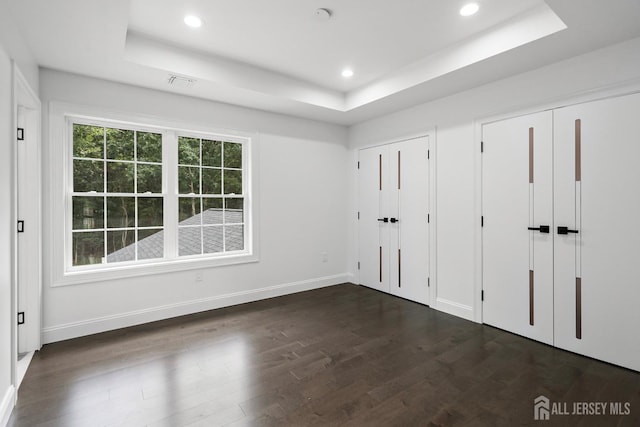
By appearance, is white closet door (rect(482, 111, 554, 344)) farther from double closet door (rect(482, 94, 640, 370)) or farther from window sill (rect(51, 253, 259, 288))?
window sill (rect(51, 253, 259, 288))

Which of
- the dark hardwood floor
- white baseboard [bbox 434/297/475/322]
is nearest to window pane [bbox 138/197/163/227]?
the dark hardwood floor

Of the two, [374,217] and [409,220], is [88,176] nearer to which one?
[374,217]

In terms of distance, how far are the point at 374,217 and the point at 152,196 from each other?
3010 mm

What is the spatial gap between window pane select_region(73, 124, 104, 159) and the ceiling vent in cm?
92

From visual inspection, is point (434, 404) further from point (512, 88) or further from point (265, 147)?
point (265, 147)

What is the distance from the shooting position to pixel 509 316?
3.23 m

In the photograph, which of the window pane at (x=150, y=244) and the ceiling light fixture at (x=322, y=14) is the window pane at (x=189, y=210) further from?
the ceiling light fixture at (x=322, y=14)

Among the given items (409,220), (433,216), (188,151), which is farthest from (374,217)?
(188,151)

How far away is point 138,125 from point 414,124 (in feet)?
11.0

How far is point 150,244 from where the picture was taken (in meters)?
3.64

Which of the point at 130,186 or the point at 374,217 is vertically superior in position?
the point at 130,186

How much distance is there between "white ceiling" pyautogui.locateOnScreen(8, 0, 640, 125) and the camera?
89.4 inches

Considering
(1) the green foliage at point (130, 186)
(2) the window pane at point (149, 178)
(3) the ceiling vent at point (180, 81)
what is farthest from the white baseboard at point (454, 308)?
(3) the ceiling vent at point (180, 81)

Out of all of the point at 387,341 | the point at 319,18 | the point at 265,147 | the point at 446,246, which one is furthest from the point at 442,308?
the point at 319,18
